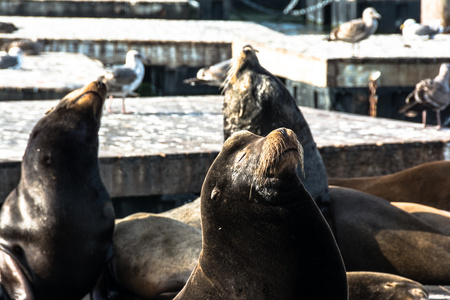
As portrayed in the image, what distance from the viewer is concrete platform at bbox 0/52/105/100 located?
931 centimetres

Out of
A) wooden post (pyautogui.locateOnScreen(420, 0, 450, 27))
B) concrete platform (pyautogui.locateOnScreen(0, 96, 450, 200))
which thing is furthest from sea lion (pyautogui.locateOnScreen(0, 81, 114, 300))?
wooden post (pyautogui.locateOnScreen(420, 0, 450, 27))

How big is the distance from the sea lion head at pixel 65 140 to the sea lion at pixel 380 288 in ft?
5.24

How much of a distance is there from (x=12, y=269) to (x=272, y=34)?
9.51 metres

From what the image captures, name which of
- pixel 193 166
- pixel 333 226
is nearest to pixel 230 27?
pixel 193 166

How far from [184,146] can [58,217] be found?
2.00 meters

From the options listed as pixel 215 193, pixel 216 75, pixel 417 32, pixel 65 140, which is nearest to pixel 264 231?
pixel 215 193

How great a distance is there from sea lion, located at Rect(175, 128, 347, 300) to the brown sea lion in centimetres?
260

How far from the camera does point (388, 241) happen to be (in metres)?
4.77

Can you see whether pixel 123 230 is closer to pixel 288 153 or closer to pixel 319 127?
pixel 288 153

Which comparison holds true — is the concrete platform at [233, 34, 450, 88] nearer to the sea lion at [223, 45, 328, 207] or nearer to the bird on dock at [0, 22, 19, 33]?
the sea lion at [223, 45, 328, 207]

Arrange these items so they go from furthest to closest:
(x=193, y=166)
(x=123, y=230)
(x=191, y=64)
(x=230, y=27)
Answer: (x=230, y=27)
(x=191, y=64)
(x=193, y=166)
(x=123, y=230)

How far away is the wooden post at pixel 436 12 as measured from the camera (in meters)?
13.8

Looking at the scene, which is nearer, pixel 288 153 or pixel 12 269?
pixel 288 153

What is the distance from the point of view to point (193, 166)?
614 centimetres
